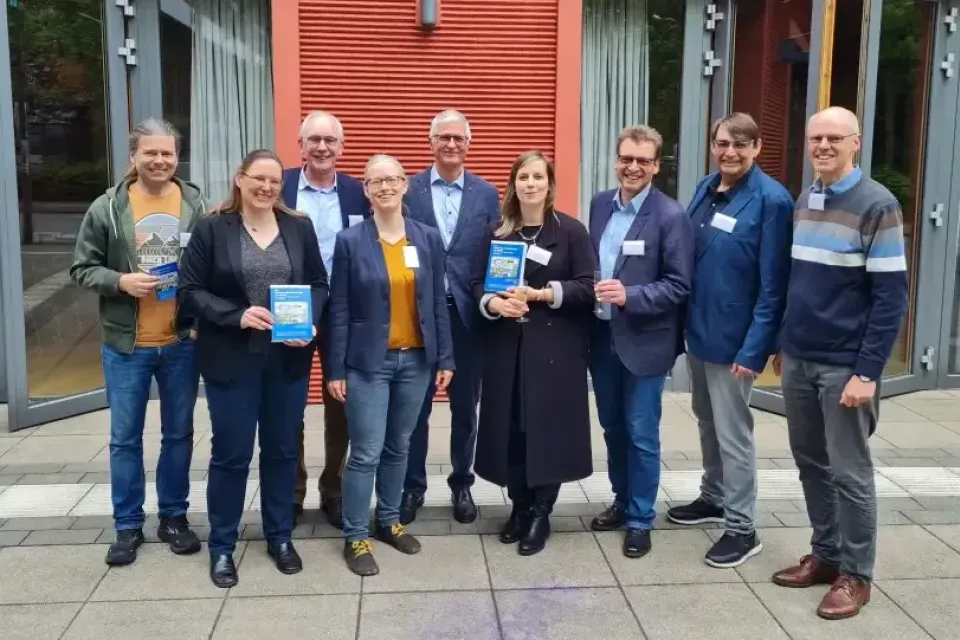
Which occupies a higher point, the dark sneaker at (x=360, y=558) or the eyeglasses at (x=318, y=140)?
the eyeglasses at (x=318, y=140)

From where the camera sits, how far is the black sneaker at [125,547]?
3.87 metres

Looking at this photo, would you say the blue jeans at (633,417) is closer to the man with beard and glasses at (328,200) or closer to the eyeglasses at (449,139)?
the eyeglasses at (449,139)

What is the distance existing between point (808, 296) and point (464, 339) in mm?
1643

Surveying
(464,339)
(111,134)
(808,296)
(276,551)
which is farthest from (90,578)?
(111,134)

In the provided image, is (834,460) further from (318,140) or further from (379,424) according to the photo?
(318,140)

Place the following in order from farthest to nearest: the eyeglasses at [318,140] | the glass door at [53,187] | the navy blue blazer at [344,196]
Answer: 1. the glass door at [53,187]
2. the navy blue blazer at [344,196]
3. the eyeglasses at [318,140]

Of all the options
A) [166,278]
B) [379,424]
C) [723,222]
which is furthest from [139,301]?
[723,222]

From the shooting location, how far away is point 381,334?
12.3 feet

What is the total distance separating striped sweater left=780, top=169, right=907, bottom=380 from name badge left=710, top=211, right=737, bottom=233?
29 cm

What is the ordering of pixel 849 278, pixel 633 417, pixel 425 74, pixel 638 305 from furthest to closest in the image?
pixel 425 74
pixel 633 417
pixel 638 305
pixel 849 278

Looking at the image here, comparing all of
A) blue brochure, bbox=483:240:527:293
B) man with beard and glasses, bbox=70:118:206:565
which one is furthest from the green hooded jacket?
blue brochure, bbox=483:240:527:293

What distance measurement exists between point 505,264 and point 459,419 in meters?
1.07

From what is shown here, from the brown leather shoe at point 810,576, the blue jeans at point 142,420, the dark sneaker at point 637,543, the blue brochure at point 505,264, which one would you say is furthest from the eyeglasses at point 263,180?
the brown leather shoe at point 810,576

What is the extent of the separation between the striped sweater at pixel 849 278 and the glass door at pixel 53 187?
15.4ft
